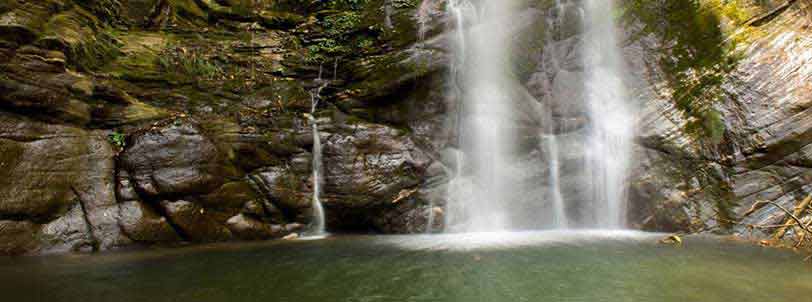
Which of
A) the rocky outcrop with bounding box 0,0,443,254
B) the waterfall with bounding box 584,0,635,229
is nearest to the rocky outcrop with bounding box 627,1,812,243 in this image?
the waterfall with bounding box 584,0,635,229

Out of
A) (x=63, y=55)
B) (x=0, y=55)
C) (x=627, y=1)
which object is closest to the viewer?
(x=0, y=55)

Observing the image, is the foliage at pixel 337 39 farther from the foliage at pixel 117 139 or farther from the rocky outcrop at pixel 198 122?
the foliage at pixel 117 139

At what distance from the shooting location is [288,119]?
11.8 meters

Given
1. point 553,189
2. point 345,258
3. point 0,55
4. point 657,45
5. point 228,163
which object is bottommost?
point 345,258

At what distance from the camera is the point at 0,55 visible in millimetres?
8875

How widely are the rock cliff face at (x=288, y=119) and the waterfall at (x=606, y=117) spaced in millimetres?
354

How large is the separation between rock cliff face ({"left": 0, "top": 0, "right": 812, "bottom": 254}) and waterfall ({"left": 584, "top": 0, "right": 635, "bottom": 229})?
35cm

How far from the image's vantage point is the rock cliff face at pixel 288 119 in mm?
9180

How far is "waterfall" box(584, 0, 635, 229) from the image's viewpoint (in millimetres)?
11242

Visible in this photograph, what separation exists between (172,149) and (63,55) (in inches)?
122

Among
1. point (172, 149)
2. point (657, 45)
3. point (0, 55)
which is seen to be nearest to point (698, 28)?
point (657, 45)

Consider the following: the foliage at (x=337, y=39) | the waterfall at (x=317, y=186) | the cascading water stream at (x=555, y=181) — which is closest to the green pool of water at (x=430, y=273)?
the waterfall at (x=317, y=186)

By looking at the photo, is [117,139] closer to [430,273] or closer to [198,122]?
[198,122]

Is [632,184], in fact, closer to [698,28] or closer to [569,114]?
[569,114]
